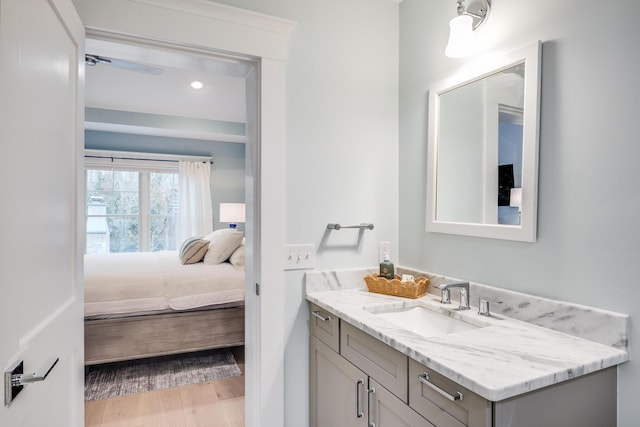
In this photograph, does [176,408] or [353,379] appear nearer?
[353,379]

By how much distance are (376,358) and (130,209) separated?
17.2 feet

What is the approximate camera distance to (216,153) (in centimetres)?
592

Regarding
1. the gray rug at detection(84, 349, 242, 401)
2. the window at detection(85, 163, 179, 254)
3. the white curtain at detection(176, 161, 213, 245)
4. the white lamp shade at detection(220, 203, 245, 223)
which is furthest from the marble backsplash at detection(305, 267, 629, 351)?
the window at detection(85, 163, 179, 254)

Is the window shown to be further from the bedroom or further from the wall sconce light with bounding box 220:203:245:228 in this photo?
the wall sconce light with bounding box 220:203:245:228

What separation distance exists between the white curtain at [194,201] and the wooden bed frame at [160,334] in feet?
9.29

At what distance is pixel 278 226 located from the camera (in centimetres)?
173

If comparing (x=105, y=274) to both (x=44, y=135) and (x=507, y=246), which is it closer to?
(x=44, y=135)

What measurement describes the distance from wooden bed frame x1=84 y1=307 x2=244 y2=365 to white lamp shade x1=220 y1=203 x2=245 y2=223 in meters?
2.29

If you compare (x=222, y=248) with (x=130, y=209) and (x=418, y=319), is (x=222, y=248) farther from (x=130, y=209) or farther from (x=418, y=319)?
(x=130, y=209)

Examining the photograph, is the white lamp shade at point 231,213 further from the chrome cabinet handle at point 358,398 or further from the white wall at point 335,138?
the chrome cabinet handle at point 358,398

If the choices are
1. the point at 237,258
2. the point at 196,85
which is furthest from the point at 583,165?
the point at 196,85

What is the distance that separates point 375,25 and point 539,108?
104 cm

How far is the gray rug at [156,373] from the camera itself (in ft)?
8.78

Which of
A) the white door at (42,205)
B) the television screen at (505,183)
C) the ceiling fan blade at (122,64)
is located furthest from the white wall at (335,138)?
the ceiling fan blade at (122,64)
